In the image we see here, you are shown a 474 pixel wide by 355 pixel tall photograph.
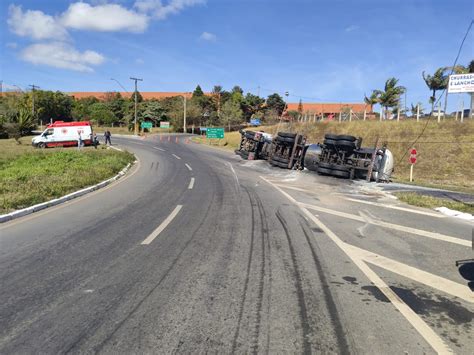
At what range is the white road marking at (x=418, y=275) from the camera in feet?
15.4

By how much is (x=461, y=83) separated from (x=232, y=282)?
32886 mm

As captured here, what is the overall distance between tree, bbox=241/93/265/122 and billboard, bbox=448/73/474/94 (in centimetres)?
5809

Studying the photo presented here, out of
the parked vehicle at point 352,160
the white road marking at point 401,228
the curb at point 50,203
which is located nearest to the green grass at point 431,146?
the parked vehicle at point 352,160

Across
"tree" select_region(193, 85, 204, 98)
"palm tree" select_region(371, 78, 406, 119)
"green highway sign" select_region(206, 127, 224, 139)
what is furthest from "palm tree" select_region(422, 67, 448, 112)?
"tree" select_region(193, 85, 204, 98)

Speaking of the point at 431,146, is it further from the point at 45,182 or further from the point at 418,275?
the point at 45,182

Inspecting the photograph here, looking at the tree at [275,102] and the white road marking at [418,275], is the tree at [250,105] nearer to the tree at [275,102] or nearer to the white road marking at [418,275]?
the tree at [275,102]

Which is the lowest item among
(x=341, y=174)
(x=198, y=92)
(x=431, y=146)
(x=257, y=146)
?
(x=341, y=174)

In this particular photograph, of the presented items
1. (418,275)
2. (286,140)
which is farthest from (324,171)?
(418,275)

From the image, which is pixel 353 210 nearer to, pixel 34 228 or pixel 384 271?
pixel 384 271

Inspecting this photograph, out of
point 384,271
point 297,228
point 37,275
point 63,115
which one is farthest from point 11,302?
point 63,115

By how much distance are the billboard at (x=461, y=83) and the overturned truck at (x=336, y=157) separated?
16.1 metres

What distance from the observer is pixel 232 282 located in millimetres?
4797

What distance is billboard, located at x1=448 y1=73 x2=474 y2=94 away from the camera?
29.9 meters

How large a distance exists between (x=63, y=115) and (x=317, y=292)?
92.4 metres
